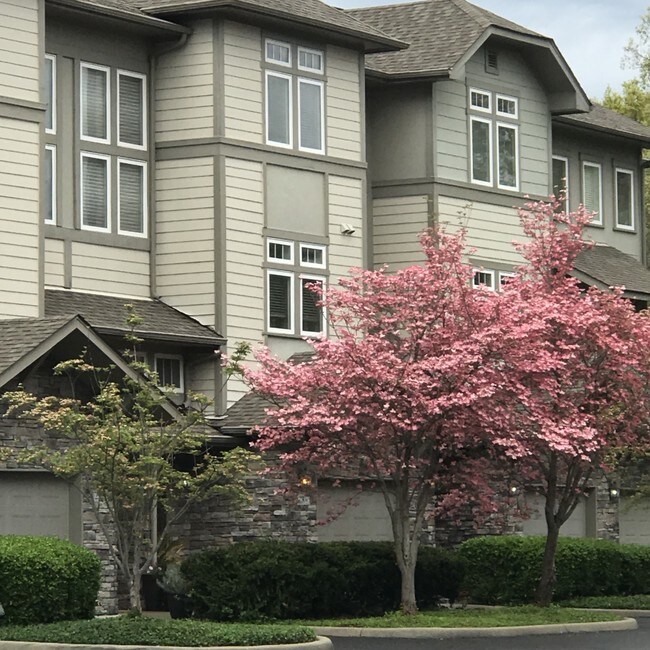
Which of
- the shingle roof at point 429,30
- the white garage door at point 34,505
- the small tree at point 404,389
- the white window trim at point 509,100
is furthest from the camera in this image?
the white window trim at point 509,100

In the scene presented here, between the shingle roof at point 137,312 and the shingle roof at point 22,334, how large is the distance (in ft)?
5.99

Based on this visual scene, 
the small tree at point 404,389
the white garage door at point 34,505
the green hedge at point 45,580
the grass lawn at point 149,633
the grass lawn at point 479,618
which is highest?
the small tree at point 404,389

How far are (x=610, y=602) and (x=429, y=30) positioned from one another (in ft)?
44.5

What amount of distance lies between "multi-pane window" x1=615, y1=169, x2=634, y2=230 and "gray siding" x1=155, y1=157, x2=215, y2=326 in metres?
14.4

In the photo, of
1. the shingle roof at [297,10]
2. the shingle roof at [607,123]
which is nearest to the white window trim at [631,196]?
the shingle roof at [607,123]

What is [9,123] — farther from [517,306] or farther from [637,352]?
[637,352]

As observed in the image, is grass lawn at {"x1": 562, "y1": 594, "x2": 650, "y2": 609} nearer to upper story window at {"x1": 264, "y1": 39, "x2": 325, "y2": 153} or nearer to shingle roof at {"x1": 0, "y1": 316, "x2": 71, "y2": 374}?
upper story window at {"x1": 264, "y1": 39, "x2": 325, "y2": 153}

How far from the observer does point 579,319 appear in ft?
89.3

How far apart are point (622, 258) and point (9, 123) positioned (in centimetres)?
1793

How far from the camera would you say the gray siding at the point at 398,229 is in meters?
34.9

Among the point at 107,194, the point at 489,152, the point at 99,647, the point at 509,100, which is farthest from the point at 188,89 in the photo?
the point at 99,647

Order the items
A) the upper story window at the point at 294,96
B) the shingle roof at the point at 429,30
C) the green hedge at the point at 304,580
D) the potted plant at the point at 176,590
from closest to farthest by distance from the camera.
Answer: the green hedge at the point at 304,580
the potted plant at the point at 176,590
the upper story window at the point at 294,96
the shingle roof at the point at 429,30

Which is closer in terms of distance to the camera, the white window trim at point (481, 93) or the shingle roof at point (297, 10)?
the shingle roof at point (297, 10)

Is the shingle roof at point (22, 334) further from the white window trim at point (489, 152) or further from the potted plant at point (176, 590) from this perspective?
the white window trim at point (489, 152)
